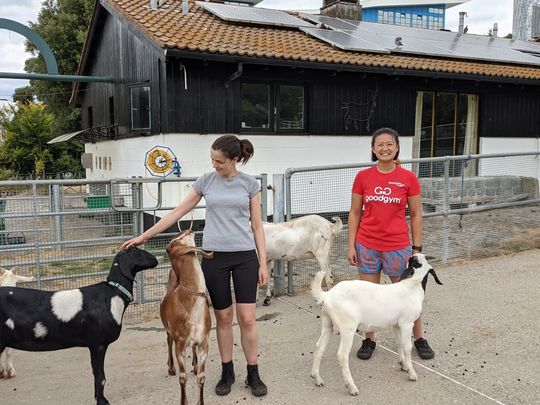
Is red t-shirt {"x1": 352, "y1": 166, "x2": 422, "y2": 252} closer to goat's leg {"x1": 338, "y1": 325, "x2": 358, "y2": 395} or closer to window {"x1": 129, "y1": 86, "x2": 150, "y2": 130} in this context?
goat's leg {"x1": 338, "y1": 325, "x2": 358, "y2": 395}

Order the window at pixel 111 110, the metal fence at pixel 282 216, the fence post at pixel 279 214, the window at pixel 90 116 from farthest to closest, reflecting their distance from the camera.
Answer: the window at pixel 90 116, the window at pixel 111 110, the fence post at pixel 279 214, the metal fence at pixel 282 216

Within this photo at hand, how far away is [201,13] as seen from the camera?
41.0ft

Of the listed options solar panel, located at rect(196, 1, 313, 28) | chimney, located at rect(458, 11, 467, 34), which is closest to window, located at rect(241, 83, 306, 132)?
solar panel, located at rect(196, 1, 313, 28)

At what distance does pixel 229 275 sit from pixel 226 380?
0.79 metres

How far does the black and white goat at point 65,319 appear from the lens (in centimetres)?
317

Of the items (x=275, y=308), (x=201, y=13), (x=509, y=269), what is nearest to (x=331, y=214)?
(x=275, y=308)

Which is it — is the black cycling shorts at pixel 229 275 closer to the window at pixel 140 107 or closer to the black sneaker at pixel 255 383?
the black sneaker at pixel 255 383

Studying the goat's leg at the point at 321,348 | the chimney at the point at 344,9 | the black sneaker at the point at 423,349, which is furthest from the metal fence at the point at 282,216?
the chimney at the point at 344,9

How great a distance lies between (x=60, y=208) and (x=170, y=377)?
15.2 feet

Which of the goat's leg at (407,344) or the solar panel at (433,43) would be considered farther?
the solar panel at (433,43)

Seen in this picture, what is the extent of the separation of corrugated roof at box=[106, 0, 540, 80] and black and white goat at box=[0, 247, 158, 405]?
252 inches

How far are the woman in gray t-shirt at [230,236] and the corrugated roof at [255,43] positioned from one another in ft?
19.8

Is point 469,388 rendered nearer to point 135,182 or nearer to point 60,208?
point 135,182

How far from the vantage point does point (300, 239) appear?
5672 mm
